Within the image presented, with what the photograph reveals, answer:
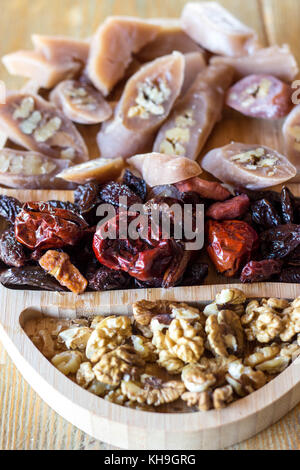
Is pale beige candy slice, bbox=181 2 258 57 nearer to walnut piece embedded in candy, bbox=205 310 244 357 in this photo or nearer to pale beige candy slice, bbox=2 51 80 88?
pale beige candy slice, bbox=2 51 80 88

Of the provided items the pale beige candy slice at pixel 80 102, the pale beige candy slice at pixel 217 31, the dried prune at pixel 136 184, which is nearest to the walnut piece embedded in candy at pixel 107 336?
the dried prune at pixel 136 184

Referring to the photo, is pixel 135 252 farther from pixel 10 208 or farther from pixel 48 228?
pixel 10 208

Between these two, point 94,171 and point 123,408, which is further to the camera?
point 94,171

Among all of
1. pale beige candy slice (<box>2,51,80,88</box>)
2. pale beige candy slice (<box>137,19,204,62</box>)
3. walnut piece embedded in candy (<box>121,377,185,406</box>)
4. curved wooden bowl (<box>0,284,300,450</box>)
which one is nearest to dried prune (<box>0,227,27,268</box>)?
curved wooden bowl (<box>0,284,300,450</box>)

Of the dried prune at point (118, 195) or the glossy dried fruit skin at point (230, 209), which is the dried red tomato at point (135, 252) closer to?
the dried prune at point (118, 195)

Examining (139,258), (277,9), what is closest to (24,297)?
(139,258)

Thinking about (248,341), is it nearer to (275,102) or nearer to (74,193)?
(74,193)

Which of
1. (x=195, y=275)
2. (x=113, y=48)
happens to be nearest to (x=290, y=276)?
(x=195, y=275)
